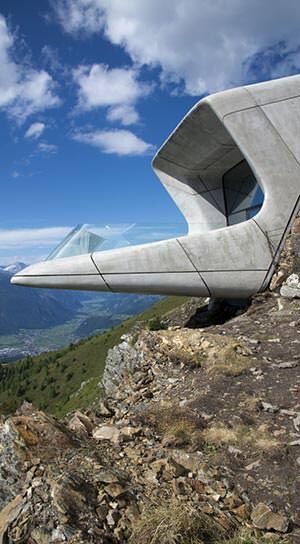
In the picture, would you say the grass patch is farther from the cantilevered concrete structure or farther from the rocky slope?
the cantilevered concrete structure

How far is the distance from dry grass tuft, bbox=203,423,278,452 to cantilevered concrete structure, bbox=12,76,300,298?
24.5 feet

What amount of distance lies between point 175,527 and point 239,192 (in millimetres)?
19391

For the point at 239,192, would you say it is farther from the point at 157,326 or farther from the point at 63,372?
the point at 63,372

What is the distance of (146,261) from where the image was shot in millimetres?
13914

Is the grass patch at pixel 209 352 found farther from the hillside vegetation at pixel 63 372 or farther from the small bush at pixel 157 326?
the hillside vegetation at pixel 63 372

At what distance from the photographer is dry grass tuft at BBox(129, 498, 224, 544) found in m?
4.14

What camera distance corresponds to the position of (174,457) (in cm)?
631

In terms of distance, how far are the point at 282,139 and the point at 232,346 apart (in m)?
9.42

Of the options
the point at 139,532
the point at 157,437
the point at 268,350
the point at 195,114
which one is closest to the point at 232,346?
the point at 268,350

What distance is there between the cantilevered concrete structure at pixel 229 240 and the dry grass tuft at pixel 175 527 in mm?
9671

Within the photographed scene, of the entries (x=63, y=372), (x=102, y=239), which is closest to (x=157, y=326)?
(x=102, y=239)

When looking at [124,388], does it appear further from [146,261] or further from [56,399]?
[56,399]

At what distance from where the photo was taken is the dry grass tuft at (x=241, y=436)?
6500 millimetres

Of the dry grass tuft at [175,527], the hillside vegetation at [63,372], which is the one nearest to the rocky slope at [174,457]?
the dry grass tuft at [175,527]
